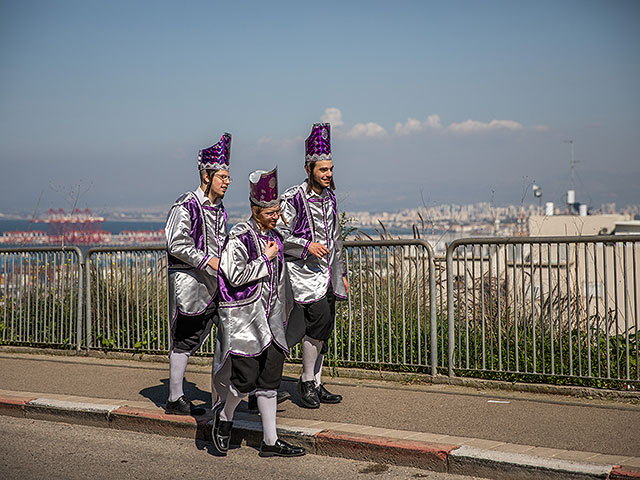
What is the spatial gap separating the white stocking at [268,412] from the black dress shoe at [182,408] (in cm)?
112

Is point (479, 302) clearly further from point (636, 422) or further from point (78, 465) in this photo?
point (78, 465)

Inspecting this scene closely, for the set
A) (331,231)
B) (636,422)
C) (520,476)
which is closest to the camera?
(520,476)

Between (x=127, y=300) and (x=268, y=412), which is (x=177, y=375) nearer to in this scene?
(x=268, y=412)

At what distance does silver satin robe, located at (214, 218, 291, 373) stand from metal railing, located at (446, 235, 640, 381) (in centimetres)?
282

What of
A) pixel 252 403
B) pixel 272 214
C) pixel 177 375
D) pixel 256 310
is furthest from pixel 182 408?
pixel 272 214

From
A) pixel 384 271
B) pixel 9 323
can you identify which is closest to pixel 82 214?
pixel 9 323

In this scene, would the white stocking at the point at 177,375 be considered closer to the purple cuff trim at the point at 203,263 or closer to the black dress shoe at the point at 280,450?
the purple cuff trim at the point at 203,263

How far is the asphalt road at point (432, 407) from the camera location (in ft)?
20.0

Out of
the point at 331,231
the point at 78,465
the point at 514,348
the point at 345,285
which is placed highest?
the point at 331,231

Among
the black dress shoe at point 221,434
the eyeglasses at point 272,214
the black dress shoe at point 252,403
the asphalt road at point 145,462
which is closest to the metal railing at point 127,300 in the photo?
the black dress shoe at point 252,403

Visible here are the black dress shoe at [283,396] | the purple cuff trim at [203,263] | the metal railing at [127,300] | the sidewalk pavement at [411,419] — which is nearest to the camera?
the sidewalk pavement at [411,419]

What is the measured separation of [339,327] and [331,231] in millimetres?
2114

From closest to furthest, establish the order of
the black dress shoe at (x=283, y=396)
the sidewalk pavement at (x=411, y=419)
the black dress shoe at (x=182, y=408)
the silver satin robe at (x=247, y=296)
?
1. the sidewalk pavement at (x=411, y=419)
2. the silver satin robe at (x=247, y=296)
3. the black dress shoe at (x=182, y=408)
4. the black dress shoe at (x=283, y=396)

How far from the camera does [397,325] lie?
28.3 feet
